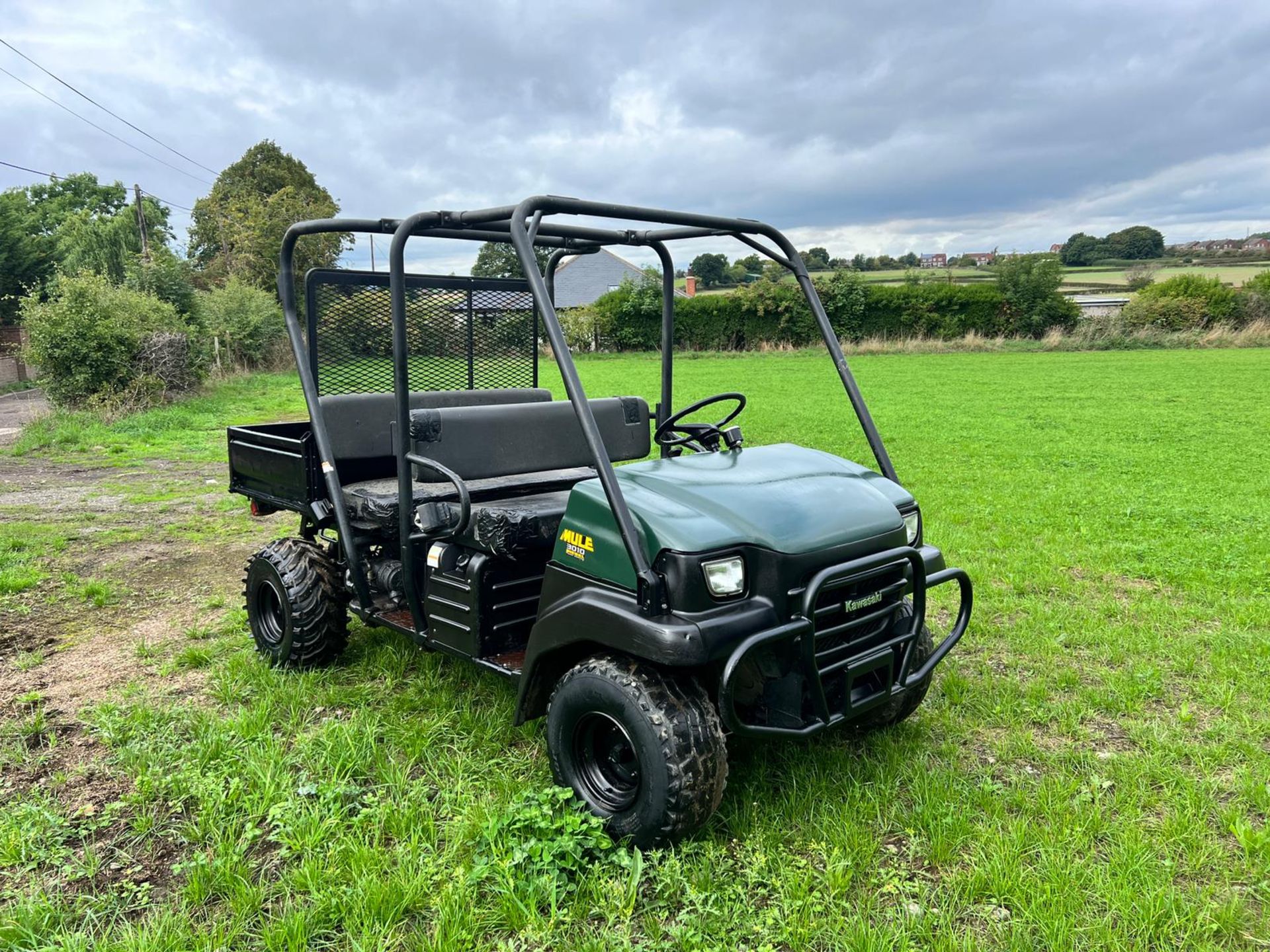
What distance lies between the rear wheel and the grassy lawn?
125 millimetres

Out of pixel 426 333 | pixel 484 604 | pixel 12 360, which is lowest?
pixel 484 604

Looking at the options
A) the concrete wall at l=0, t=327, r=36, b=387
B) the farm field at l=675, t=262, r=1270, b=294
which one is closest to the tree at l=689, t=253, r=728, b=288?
the farm field at l=675, t=262, r=1270, b=294

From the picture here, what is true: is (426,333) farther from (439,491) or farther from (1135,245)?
(1135,245)

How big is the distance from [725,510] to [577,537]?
48 cm

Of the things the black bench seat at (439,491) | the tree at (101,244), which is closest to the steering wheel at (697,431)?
the black bench seat at (439,491)

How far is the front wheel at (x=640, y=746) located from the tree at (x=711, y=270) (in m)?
Result: 38.4

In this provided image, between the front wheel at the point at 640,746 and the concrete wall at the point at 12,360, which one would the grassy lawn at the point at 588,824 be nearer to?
the front wheel at the point at 640,746

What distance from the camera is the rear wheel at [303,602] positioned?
156 inches

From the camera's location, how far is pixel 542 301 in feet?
8.92

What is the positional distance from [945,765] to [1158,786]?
0.70m

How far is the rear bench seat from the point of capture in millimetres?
3213

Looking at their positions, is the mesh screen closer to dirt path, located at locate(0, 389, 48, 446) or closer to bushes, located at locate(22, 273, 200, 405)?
dirt path, located at locate(0, 389, 48, 446)

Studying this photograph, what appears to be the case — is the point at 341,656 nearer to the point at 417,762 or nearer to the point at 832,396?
the point at 417,762

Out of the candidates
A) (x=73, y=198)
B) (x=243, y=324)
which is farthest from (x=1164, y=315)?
(x=73, y=198)
